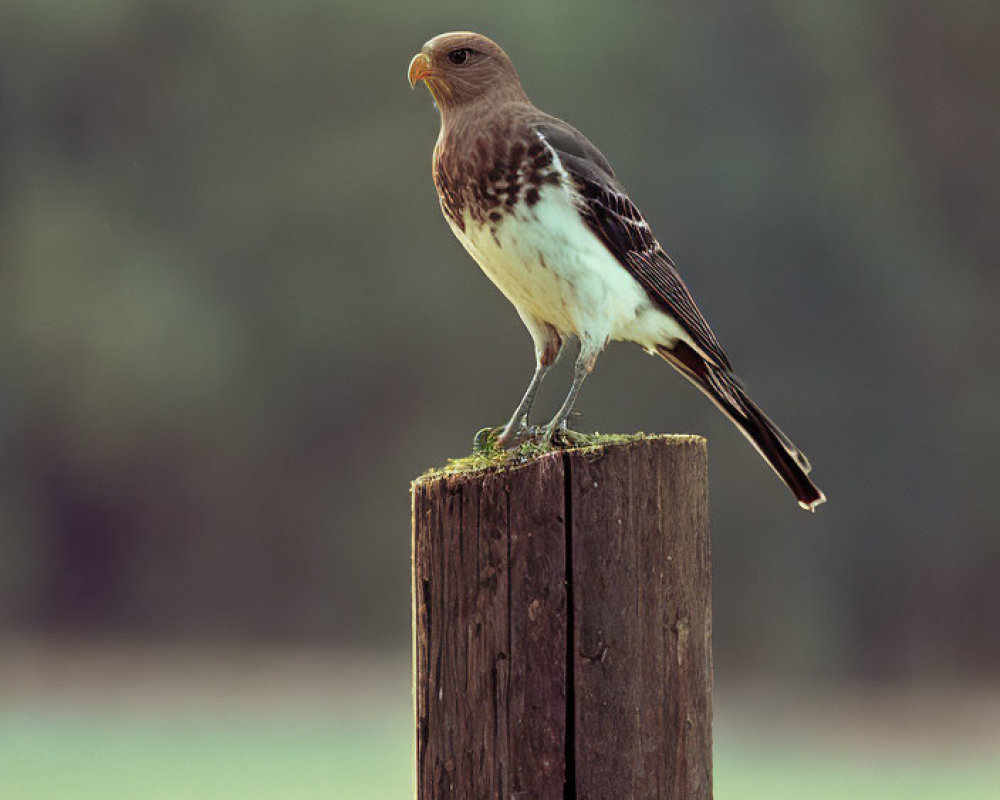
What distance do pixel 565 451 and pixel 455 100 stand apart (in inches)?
49.6

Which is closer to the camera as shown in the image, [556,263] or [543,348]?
[556,263]

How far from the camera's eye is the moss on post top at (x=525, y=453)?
7.56 ft

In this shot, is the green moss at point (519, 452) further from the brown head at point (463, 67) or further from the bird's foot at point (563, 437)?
the brown head at point (463, 67)

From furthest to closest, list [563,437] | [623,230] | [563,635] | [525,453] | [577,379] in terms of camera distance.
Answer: [623,230] → [577,379] → [563,437] → [525,453] → [563,635]

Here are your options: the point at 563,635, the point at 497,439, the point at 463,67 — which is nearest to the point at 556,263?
the point at 497,439

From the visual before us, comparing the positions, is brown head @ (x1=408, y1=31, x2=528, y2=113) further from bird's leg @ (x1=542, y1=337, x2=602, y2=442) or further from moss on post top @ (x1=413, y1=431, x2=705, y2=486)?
moss on post top @ (x1=413, y1=431, x2=705, y2=486)

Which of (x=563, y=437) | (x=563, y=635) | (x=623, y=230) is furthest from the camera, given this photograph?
(x=623, y=230)

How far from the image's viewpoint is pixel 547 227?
2943 mm

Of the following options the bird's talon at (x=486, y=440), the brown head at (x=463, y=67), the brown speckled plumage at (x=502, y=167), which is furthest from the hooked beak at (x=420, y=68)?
the bird's talon at (x=486, y=440)

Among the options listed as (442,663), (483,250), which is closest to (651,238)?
(483,250)

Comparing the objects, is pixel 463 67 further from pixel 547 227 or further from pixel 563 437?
pixel 563 437

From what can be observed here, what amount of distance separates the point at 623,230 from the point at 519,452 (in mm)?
936

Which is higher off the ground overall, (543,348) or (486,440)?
(543,348)

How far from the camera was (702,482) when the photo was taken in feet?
7.73
